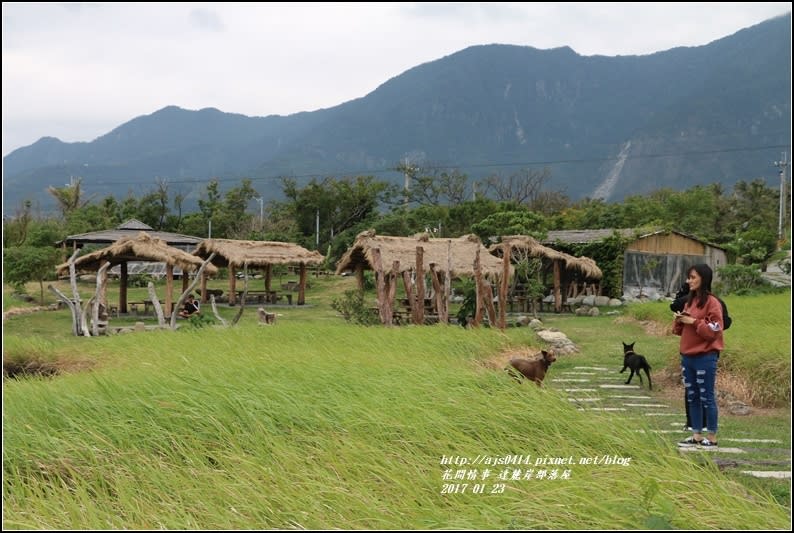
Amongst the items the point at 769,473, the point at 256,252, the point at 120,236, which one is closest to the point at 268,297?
the point at 256,252

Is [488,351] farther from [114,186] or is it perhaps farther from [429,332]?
[114,186]

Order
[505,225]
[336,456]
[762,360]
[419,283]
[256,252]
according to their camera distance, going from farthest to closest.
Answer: [505,225]
[256,252]
[419,283]
[762,360]
[336,456]

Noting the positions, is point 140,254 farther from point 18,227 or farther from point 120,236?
point 18,227

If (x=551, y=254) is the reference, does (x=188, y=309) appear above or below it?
below

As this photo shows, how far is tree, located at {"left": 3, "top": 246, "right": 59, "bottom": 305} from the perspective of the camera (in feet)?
41.3

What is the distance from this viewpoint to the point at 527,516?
2.54m

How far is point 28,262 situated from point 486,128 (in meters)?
18.5

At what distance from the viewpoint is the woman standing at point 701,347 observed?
14.3 ft

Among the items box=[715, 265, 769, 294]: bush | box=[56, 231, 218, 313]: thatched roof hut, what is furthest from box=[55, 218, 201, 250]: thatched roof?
box=[715, 265, 769, 294]: bush

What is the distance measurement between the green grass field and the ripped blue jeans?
2.34 feet

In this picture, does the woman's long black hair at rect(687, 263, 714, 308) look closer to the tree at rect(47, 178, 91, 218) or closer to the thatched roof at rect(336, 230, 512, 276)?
the thatched roof at rect(336, 230, 512, 276)

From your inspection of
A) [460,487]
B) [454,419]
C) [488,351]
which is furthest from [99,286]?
[460,487]

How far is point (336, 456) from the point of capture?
10.7 feet

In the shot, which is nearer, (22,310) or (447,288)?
(447,288)
